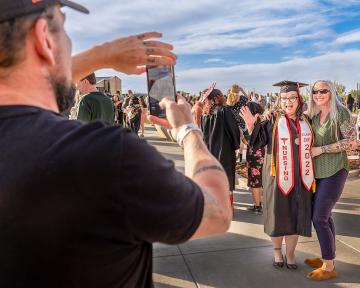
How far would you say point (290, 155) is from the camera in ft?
12.7

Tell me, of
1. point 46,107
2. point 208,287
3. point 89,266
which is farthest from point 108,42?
point 208,287

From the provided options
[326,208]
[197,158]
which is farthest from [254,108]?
[197,158]

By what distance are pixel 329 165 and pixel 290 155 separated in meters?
0.38

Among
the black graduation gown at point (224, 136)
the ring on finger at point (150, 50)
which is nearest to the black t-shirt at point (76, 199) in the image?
the ring on finger at point (150, 50)

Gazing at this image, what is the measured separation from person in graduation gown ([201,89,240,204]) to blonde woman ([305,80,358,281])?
6.14 ft

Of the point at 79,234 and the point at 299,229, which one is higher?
the point at 79,234

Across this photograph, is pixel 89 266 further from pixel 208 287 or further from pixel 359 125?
pixel 359 125

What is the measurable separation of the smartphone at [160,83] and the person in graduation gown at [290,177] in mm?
2561

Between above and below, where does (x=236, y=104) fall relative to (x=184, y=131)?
above

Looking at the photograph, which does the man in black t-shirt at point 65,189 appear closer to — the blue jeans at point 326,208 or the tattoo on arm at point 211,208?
the tattoo on arm at point 211,208

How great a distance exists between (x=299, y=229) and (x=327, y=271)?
470mm

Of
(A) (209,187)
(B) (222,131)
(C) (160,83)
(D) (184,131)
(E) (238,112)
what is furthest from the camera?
(E) (238,112)

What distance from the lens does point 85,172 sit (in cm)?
86

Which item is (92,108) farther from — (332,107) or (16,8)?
(16,8)
